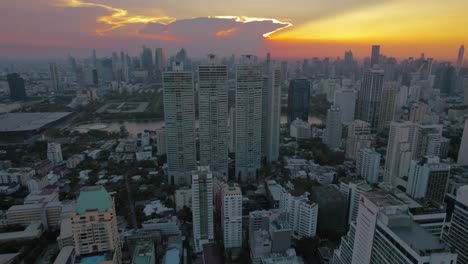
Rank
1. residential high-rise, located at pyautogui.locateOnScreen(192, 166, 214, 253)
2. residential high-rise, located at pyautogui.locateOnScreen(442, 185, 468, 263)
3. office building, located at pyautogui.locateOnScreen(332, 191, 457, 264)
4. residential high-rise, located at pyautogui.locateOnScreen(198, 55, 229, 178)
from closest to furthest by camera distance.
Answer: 1. office building, located at pyautogui.locateOnScreen(332, 191, 457, 264)
2. residential high-rise, located at pyautogui.locateOnScreen(442, 185, 468, 263)
3. residential high-rise, located at pyautogui.locateOnScreen(192, 166, 214, 253)
4. residential high-rise, located at pyautogui.locateOnScreen(198, 55, 229, 178)

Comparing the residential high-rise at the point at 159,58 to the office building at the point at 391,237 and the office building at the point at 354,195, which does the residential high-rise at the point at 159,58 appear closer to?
the office building at the point at 354,195

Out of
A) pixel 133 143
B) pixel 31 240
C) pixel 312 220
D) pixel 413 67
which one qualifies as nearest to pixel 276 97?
pixel 312 220

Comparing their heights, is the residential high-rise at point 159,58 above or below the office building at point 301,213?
above

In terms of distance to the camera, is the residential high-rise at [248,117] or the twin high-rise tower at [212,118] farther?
the residential high-rise at [248,117]

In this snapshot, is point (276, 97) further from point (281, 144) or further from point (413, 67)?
point (413, 67)

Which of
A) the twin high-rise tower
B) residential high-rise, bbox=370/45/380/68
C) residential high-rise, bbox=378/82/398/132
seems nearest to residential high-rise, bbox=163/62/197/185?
the twin high-rise tower

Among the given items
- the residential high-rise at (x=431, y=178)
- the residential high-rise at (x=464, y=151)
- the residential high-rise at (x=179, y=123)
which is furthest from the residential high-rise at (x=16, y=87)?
the residential high-rise at (x=464, y=151)

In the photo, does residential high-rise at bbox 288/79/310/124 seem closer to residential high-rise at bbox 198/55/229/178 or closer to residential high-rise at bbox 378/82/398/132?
residential high-rise at bbox 378/82/398/132
